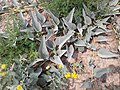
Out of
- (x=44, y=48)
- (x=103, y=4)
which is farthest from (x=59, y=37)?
(x=103, y=4)

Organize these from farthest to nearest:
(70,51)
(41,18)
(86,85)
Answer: (41,18) → (70,51) → (86,85)

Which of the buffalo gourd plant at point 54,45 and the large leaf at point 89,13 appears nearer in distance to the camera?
the buffalo gourd plant at point 54,45

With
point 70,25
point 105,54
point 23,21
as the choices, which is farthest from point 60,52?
point 23,21

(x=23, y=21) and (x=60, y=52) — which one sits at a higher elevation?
(x=23, y=21)

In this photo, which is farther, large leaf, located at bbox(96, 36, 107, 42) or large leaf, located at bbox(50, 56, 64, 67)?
large leaf, located at bbox(96, 36, 107, 42)

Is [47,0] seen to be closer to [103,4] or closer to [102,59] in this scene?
[103,4]

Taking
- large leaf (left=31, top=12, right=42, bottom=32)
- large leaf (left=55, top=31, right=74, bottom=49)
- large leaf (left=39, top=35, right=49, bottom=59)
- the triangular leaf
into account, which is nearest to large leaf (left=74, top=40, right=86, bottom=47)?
large leaf (left=55, top=31, right=74, bottom=49)

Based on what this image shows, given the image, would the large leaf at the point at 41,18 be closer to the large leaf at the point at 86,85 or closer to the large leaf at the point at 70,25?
the large leaf at the point at 70,25

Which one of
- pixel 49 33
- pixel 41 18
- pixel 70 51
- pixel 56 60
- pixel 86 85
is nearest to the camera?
pixel 86 85

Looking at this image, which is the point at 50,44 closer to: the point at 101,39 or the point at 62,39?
the point at 62,39

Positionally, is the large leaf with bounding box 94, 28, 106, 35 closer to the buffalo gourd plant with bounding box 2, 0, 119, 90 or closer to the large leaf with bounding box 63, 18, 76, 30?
the buffalo gourd plant with bounding box 2, 0, 119, 90

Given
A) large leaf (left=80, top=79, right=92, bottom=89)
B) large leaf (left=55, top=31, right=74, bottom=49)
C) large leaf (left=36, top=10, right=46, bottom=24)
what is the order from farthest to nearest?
large leaf (left=36, top=10, right=46, bottom=24), large leaf (left=55, top=31, right=74, bottom=49), large leaf (left=80, top=79, right=92, bottom=89)

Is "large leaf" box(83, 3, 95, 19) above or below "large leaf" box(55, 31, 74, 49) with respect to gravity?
above

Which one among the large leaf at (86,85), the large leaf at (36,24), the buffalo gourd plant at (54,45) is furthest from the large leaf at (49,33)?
the large leaf at (86,85)
